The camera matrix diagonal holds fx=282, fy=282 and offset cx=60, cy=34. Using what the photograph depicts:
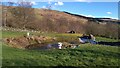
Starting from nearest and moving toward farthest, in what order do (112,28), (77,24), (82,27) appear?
(112,28) < (82,27) < (77,24)

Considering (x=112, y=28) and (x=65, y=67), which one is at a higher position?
(x=65, y=67)

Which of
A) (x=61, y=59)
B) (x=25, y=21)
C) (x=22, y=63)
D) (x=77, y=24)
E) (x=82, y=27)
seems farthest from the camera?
(x=77, y=24)

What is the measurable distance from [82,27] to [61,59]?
74.0m

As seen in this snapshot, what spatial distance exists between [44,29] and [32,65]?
217 ft

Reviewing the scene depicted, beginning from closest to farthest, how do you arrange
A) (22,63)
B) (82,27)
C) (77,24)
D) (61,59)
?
(22,63) < (61,59) < (82,27) < (77,24)

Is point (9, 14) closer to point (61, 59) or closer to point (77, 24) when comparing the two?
point (77, 24)

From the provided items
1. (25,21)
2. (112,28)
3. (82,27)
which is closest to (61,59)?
(112,28)

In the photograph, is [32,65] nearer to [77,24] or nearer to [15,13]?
[15,13]

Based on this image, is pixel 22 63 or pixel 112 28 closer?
pixel 22 63

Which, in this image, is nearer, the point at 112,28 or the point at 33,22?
the point at 112,28

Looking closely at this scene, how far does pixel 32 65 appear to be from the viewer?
55.2ft

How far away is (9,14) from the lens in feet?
266

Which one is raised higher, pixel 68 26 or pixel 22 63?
pixel 22 63

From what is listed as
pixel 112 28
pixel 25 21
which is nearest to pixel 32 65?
pixel 112 28
